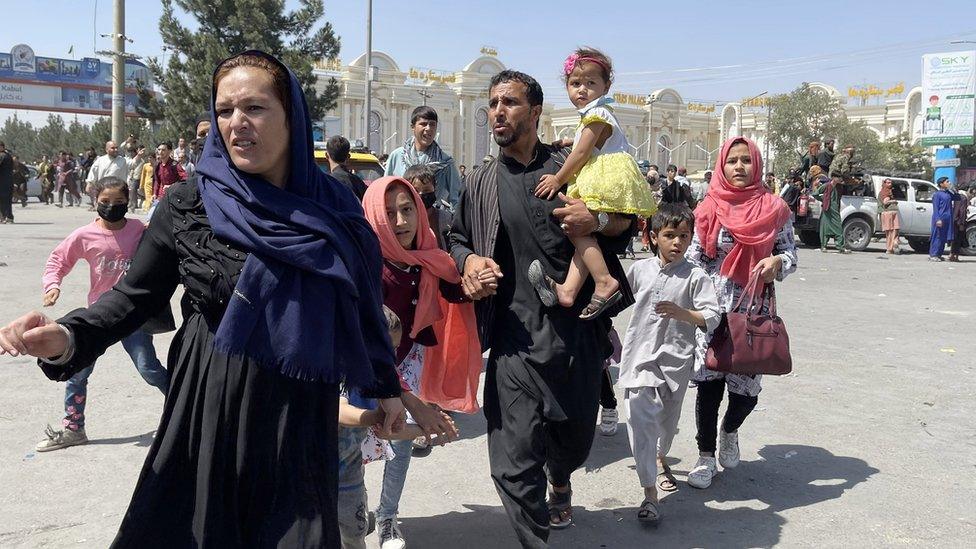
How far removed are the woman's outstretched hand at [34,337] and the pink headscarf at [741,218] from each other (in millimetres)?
3333

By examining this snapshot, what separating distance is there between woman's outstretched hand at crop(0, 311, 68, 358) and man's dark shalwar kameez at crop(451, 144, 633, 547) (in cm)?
174

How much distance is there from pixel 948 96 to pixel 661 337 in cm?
3590

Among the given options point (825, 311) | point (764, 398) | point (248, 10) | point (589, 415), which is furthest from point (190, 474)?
point (248, 10)

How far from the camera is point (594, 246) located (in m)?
3.39

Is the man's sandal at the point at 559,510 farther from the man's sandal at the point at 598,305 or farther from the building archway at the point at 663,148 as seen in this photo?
the building archway at the point at 663,148

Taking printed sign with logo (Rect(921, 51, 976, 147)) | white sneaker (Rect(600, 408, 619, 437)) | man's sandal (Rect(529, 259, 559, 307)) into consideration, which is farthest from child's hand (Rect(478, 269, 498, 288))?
printed sign with logo (Rect(921, 51, 976, 147))

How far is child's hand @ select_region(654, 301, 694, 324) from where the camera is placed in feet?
12.9

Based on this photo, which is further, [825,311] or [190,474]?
[825,311]

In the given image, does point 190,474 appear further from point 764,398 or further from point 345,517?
point 764,398

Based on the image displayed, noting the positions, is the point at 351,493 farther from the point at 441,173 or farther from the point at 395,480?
the point at 441,173

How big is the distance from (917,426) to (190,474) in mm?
5055

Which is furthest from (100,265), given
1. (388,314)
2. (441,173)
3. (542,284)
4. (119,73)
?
(119,73)

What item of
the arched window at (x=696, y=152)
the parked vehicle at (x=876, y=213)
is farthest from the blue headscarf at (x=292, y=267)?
the arched window at (x=696, y=152)

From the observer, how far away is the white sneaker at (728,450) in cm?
469
